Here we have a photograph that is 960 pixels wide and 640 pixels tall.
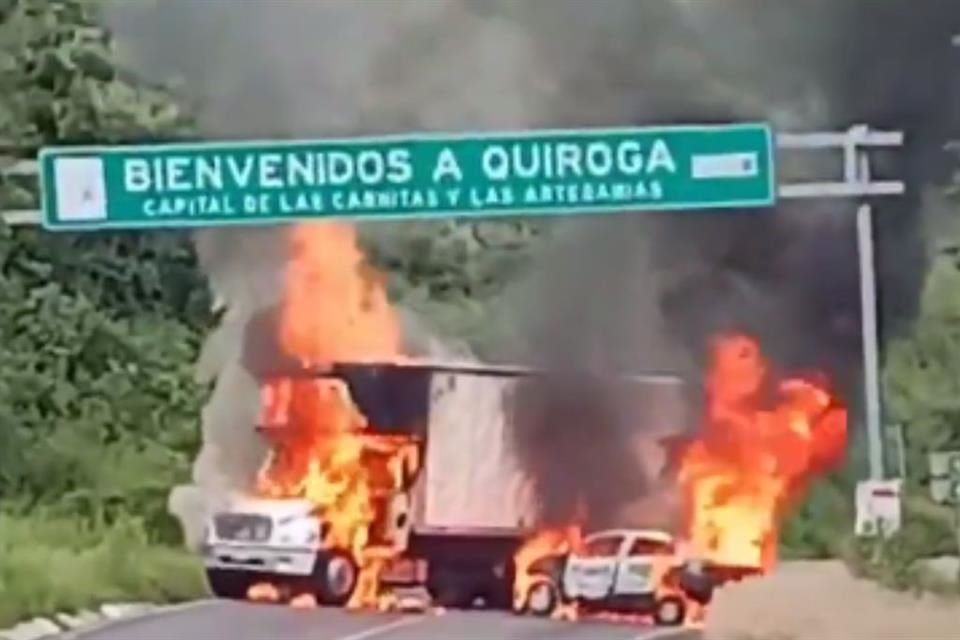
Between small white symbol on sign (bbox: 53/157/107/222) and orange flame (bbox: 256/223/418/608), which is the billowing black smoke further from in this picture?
small white symbol on sign (bbox: 53/157/107/222)

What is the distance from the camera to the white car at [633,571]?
2.79 feet

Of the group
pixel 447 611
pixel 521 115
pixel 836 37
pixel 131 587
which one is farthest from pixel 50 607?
pixel 836 37

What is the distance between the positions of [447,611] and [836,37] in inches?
11.3

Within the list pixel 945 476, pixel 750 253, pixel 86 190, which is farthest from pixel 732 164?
pixel 86 190

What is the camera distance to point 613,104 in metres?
0.85

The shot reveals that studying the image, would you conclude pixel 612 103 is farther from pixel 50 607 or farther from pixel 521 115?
pixel 50 607

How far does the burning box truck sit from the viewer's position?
85 cm

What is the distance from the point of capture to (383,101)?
851mm

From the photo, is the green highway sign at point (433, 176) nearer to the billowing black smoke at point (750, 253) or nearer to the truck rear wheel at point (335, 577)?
the billowing black smoke at point (750, 253)

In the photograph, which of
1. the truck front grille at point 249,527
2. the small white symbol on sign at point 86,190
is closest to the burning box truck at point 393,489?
the truck front grille at point 249,527

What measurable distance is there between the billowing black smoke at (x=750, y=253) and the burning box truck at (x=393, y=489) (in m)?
0.01

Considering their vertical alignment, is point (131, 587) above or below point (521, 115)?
below

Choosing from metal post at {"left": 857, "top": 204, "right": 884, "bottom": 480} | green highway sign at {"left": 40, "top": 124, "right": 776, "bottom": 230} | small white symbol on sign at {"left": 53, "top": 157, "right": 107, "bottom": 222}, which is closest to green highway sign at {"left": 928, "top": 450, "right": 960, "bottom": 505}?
metal post at {"left": 857, "top": 204, "right": 884, "bottom": 480}

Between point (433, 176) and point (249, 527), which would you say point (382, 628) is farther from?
point (433, 176)
